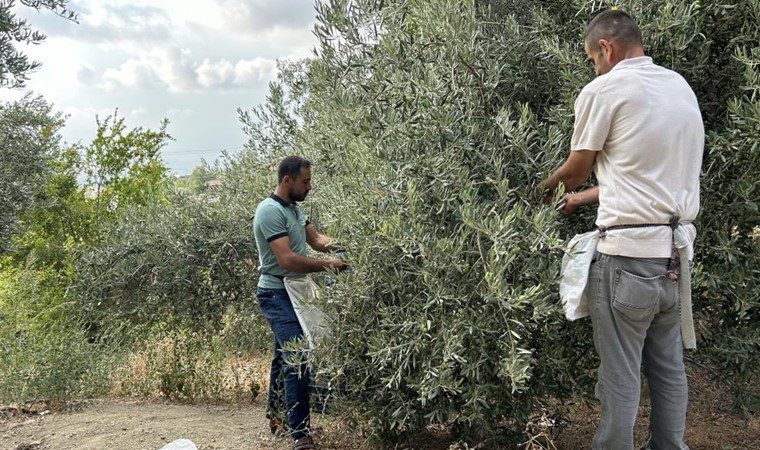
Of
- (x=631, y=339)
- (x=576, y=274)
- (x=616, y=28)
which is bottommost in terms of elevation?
(x=631, y=339)

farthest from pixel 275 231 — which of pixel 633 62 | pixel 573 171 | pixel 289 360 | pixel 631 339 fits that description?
pixel 633 62

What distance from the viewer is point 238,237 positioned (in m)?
6.42

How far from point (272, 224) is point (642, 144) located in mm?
2636

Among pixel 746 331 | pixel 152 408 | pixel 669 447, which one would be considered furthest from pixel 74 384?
pixel 746 331

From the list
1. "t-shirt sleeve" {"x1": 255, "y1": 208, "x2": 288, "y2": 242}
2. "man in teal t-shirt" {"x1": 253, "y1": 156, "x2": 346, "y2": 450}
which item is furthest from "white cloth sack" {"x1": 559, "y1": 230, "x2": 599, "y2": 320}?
"t-shirt sleeve" {"x1": 255, "y1": 208, "x2": 288, "y2": 242}

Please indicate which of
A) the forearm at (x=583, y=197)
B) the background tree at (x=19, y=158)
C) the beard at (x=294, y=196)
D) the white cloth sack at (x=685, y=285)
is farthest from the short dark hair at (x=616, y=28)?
the background tree at (x=19, y=158)

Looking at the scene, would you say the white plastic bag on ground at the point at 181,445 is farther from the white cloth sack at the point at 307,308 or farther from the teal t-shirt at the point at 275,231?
the teal t-shirt at the point at 275,231

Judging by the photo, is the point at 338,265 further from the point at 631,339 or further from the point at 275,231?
the point at 631,339

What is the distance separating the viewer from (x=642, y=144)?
3.20 meters

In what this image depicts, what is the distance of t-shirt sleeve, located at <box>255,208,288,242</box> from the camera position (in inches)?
191

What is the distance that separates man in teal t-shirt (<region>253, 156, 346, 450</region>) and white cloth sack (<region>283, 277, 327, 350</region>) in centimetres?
9

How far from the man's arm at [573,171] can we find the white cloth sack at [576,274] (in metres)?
0.29

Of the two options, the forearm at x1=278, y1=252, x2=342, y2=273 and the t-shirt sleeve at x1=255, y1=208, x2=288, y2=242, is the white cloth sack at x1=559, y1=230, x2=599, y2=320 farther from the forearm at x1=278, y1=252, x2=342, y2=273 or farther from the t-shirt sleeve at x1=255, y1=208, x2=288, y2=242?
the t-shirt sleeve at x1=255, y1=208, x2=288, y2=242

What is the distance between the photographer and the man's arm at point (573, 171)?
10.9 feet
